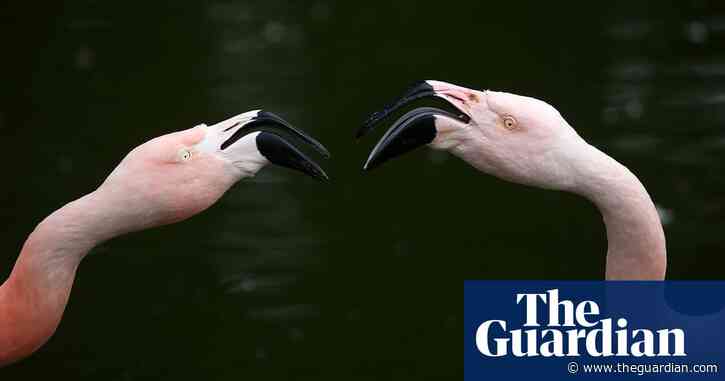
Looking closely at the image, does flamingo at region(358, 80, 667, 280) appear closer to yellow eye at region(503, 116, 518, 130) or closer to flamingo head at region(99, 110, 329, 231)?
yellow eye at region(503, 116, 518, 130)

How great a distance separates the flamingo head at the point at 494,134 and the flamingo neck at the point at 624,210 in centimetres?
5

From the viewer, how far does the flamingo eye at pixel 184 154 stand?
3.39 meters

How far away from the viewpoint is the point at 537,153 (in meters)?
3.39

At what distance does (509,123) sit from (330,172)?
3.41 meters

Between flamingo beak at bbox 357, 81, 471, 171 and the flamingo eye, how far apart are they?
468 mm

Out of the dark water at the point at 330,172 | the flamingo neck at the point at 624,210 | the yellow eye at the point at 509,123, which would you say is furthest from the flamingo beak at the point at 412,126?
A: the dark water at the point at 330,172

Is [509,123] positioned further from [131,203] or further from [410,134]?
[131,203]

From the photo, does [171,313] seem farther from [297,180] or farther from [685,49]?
[685,49]

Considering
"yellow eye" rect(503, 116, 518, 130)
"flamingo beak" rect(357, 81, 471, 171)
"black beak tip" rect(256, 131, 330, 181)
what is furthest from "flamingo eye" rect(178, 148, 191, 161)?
"yellow eye" rect(503, 116, 518, 130)

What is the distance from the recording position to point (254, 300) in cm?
600

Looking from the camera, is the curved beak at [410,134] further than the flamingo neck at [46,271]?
Yes

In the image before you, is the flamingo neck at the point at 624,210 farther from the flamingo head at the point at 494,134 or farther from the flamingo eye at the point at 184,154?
the flamingo eye at the point at 184,154

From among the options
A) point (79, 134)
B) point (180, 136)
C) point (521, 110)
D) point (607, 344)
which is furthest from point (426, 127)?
point (79, 134)

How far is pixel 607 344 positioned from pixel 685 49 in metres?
4.69
